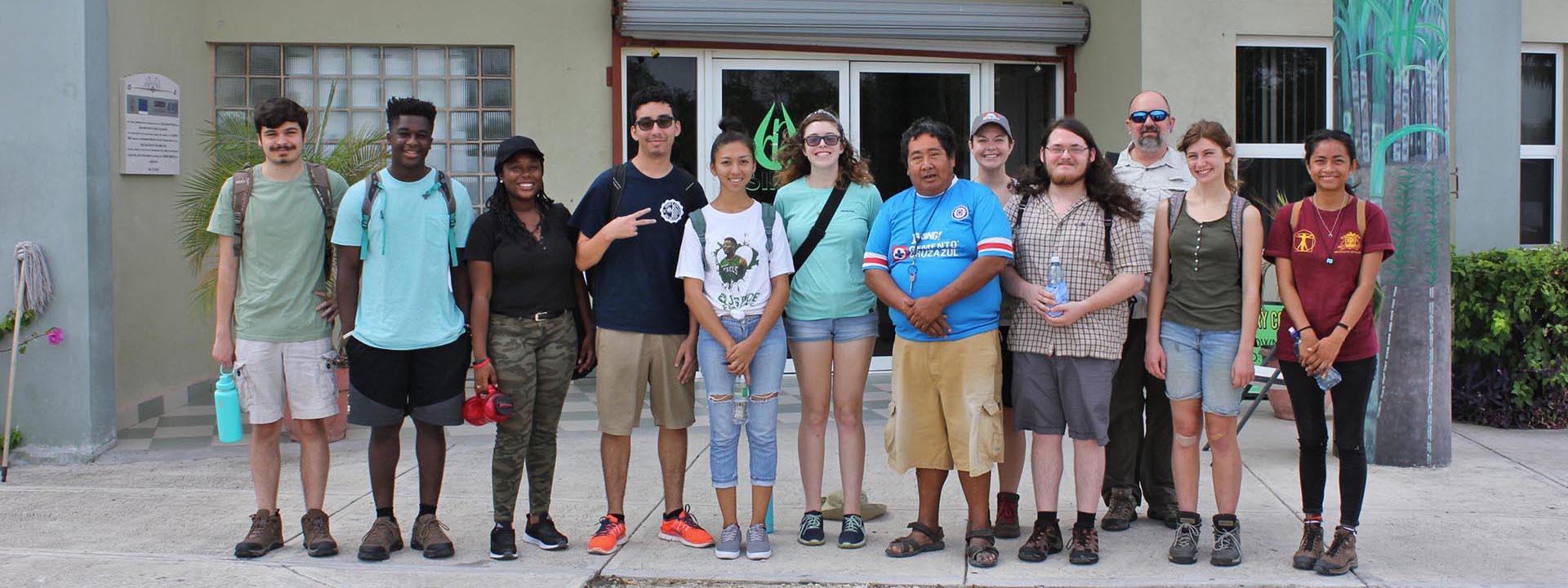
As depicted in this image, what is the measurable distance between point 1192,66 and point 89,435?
23.1 ft

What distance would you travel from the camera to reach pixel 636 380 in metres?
5.02

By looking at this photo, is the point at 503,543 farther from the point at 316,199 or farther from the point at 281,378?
the point at 316,199

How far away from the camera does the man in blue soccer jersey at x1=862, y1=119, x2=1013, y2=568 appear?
188 inches

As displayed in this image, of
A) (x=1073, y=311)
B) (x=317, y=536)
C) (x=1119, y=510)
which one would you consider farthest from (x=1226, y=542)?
(x=317, y=536)

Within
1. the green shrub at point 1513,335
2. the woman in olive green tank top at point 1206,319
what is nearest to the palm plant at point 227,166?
the woman in olive green tank top at point 1206,319

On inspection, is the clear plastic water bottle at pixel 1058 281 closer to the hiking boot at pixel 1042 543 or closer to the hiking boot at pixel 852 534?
the hiking boot at pixel 1042 543

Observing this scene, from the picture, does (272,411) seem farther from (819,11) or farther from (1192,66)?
(1192,66)

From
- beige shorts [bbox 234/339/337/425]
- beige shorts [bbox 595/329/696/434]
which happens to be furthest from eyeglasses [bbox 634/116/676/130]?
beige shorts [bbox 234/339/337/425]

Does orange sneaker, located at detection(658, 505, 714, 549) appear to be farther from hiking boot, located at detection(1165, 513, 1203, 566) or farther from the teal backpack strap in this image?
hiking boot, located at detection(1165, 513, 1203, 566)

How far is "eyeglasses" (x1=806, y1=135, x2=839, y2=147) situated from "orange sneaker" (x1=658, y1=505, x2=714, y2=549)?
5.07 ft

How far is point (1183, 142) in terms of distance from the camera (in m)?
5.01

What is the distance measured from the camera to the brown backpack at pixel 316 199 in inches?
193

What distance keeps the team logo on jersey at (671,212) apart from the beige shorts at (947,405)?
0.96 m

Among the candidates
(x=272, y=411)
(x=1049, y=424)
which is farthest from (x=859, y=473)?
(x=272, y=411)
